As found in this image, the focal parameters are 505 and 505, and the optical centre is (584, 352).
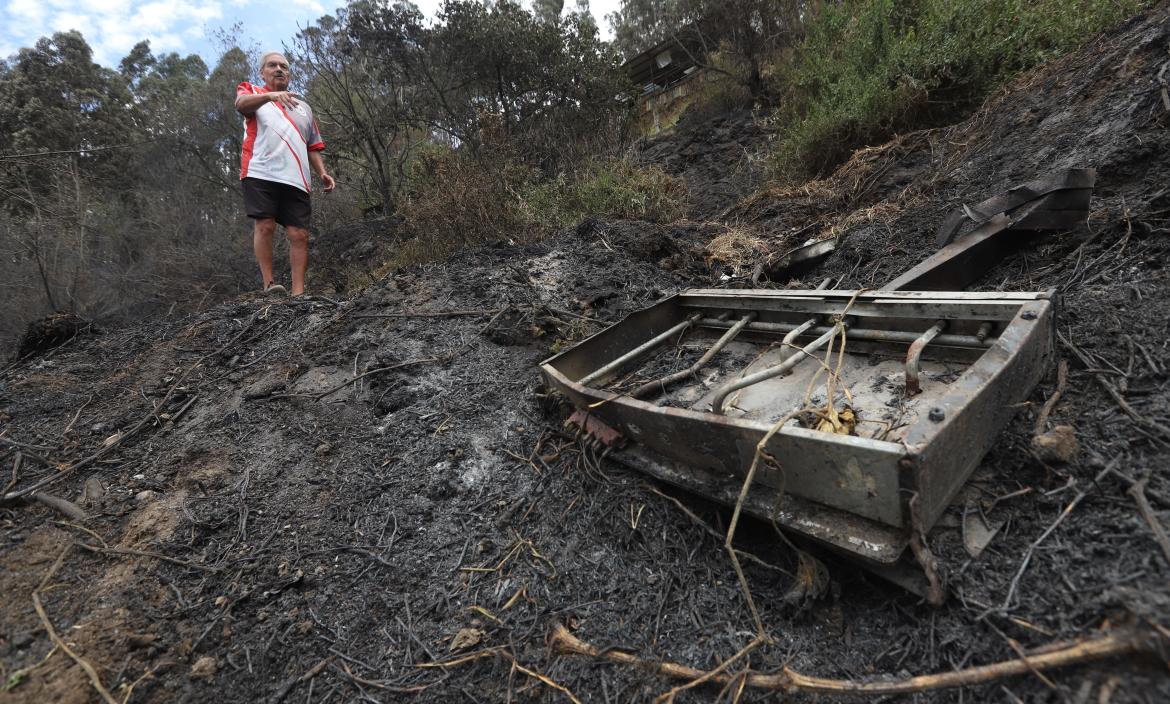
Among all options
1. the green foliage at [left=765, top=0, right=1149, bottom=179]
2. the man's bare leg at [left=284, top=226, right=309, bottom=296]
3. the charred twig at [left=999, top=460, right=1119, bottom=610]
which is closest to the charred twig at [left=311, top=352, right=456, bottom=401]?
the man's bare leg at [left=284, top=226, right=309, bottom=296]

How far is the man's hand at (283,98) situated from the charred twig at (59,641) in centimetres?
339

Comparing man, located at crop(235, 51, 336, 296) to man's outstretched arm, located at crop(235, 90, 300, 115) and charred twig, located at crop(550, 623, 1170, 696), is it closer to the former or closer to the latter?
man's outstretched arm, located at crop(235, 90, 300, 115)

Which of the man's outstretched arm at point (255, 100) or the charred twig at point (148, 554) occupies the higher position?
the man's outstretched arm at point (255, 100)

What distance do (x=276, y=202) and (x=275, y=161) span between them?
0.31 m

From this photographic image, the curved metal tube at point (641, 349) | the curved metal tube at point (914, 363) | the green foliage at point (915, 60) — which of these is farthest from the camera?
the green foliage at point (915, 60)

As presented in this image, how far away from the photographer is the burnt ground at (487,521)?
52.6 inches

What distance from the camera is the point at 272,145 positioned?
390 cm

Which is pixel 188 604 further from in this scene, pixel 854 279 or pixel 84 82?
pixel 84 82

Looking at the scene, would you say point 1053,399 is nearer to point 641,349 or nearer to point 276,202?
point 641,349

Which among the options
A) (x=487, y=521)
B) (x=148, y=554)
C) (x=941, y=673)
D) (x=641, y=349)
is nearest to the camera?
(x=941, y=673)

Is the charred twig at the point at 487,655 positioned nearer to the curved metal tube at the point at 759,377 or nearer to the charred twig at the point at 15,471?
the curved metal tube at the point at 759,377

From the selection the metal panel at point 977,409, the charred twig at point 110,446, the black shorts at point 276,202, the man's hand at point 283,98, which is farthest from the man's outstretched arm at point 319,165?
the metal panel at point 977,409

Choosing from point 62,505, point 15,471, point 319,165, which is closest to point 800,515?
point 62,505

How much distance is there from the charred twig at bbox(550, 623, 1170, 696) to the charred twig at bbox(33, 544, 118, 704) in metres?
1.38
